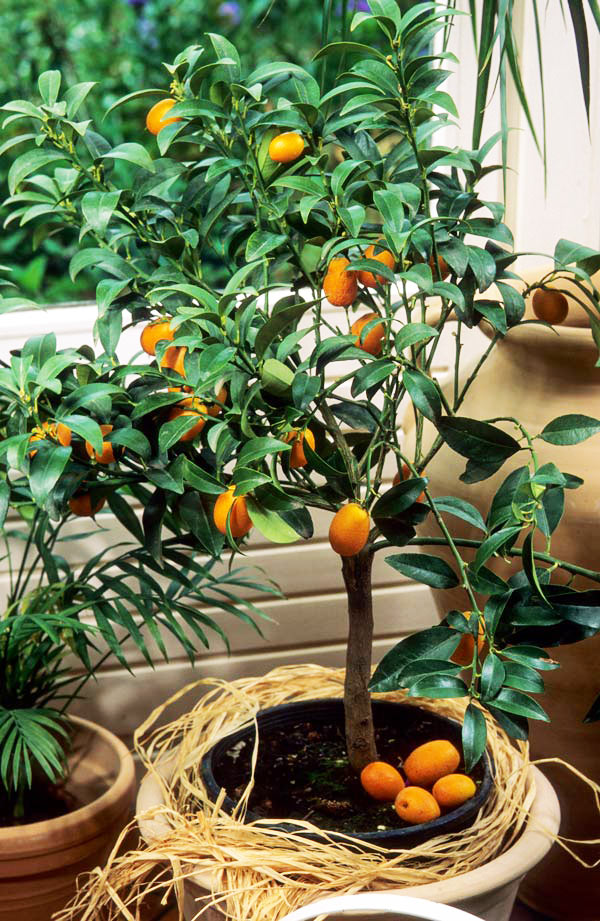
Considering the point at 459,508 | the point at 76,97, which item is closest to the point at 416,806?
the point at 459,508

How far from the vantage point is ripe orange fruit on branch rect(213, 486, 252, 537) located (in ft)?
2.95

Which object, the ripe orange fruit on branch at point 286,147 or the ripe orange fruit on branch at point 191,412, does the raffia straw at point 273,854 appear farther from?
the ripe orange fruit on branch at point 286,147

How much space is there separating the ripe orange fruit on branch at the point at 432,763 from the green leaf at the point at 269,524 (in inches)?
13.3

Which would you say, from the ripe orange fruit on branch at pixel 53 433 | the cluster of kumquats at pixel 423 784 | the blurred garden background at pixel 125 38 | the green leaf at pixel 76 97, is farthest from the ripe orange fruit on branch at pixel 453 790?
the blurred garden background at pixel 125 38

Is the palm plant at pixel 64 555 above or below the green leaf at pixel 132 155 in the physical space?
below

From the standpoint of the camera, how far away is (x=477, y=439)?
36.4 inches

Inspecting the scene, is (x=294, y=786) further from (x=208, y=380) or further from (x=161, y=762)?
(x=208, y=380)

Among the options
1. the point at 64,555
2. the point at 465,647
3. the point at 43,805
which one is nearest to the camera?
the point at 465,647

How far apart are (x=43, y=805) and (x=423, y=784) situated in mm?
647

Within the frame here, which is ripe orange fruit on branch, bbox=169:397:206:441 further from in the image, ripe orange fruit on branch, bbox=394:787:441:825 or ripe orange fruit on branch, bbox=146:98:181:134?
ripe orange fruit on branch, bbox=394:787:441:825

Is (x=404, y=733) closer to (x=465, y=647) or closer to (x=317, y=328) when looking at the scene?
(x=465, y=647)

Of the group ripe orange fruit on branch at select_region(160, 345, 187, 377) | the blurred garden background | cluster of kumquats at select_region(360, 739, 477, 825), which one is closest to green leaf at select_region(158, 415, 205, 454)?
ripe orange fruit on branch at select_region(160, 345, 187, 377)

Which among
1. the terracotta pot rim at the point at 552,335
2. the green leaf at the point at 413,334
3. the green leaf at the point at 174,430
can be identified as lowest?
the terracotta pot rim at the point at 552,335

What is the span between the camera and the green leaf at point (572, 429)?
0.91 m
